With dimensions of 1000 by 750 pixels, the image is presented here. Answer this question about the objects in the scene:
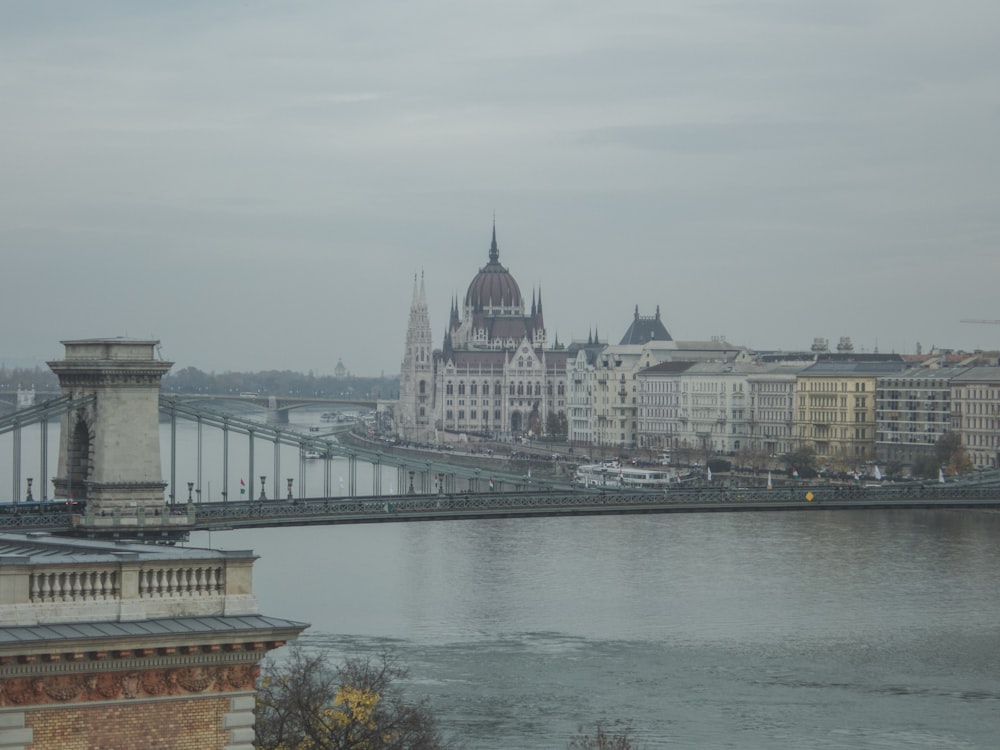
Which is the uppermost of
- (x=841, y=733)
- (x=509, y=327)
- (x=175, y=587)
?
(x=509, y=327)

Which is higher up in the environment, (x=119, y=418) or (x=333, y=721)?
(x=119, y=418)

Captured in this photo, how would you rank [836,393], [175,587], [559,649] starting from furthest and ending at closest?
[836,393]
[559,649]
[175,587]

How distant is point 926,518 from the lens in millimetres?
56562

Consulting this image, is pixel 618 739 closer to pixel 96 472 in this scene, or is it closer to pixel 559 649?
pixel 559 649

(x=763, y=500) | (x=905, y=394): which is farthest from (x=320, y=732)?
(x=905, y=394)

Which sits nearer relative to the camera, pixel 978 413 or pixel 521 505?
pixel 521 505

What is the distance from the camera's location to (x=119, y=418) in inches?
1342

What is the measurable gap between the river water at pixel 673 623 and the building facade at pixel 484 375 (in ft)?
241

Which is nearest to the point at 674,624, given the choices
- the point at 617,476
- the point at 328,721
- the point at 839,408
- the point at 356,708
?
the point at 328,721

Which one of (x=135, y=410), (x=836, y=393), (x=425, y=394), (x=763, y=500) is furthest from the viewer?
(x=425, y=394)

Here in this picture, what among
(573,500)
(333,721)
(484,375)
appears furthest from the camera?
(484,375)

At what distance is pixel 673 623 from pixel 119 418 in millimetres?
8241

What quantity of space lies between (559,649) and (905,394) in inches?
2046

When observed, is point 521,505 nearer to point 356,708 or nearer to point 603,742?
point 603,742
